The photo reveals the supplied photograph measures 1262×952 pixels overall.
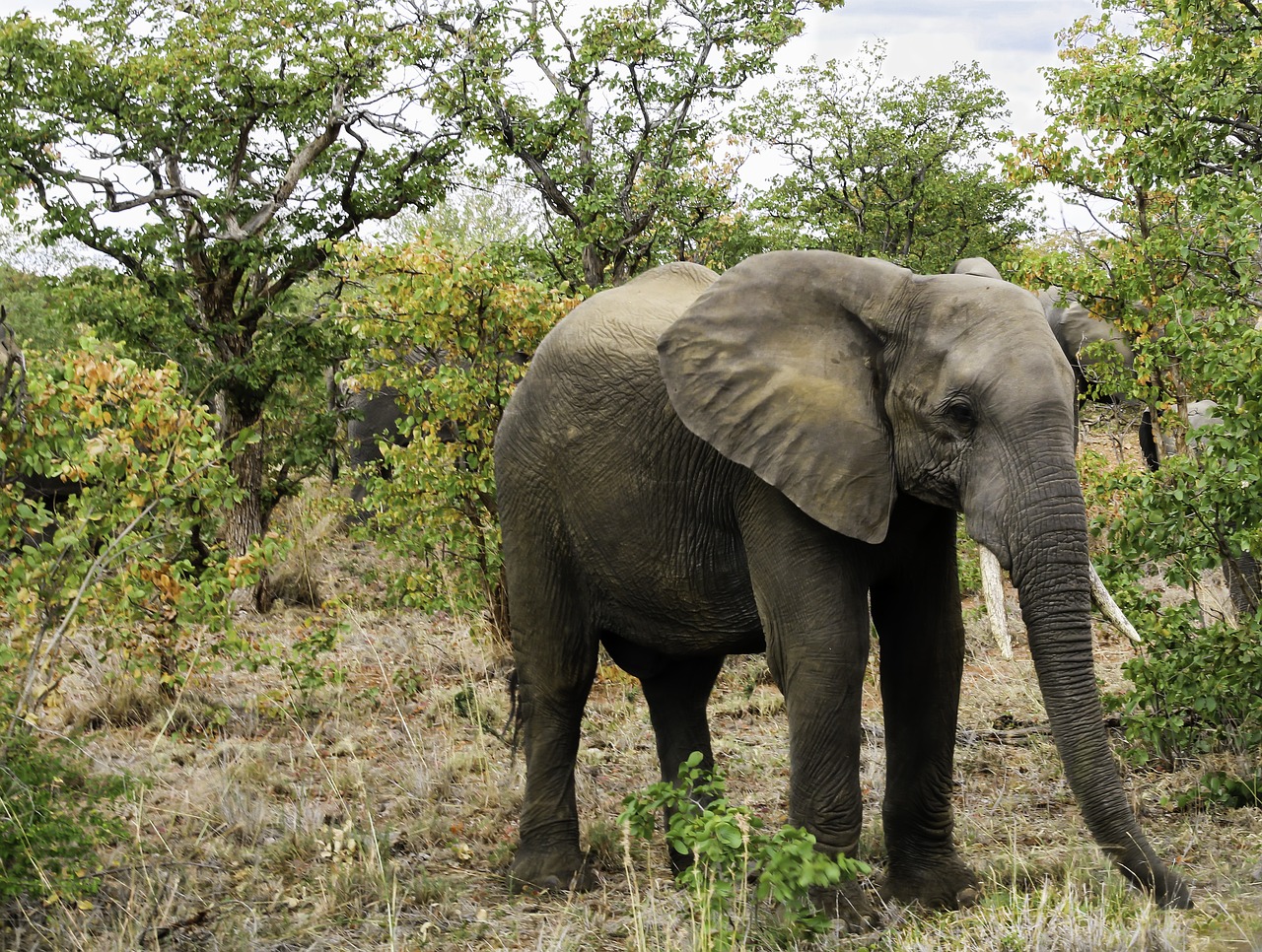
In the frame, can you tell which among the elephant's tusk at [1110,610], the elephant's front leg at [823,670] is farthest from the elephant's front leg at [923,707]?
the elephant's tusk at [1110,610]

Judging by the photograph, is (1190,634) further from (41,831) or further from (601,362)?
(41,831)

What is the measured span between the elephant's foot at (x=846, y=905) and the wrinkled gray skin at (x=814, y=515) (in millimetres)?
15

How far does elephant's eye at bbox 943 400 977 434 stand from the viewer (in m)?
4.49

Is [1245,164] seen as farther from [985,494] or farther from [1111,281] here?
[985,494]

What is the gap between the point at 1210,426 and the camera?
5973mm

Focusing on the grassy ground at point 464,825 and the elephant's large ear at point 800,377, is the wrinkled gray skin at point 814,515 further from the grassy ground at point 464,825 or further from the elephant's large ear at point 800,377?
the grassy ground at point 464,825

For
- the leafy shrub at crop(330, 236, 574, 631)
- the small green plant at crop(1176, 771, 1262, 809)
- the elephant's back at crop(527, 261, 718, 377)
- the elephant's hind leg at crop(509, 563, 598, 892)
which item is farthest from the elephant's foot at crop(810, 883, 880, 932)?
the leafy shrub at crop(330, 236, 574, 631)

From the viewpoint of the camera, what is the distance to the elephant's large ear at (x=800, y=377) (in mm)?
4711

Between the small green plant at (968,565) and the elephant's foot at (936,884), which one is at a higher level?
the small green plant at (968,565)

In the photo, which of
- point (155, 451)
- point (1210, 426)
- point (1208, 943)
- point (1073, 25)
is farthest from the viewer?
point (1073, 25)

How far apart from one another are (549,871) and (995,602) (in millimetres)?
5098

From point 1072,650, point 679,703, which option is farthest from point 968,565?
point 1072,650

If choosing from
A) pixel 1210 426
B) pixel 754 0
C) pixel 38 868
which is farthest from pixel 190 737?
pixel 754 0

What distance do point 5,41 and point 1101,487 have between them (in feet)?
33.1
